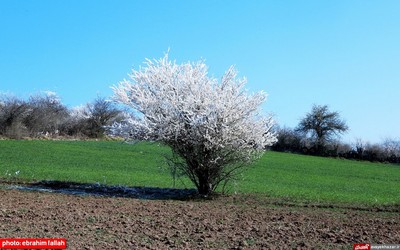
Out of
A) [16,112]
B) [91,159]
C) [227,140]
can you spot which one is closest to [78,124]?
[16,112]

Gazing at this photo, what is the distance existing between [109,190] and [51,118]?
4441 cm

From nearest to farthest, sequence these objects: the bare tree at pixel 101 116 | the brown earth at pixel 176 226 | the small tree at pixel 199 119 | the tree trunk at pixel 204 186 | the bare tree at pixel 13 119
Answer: the brown earth at pixel 176 226, the small tree at pixel 199 119, the tree trunk at pixel 204 186, the bare tree at pixel 13 119, the bare tree at pixel 101 116

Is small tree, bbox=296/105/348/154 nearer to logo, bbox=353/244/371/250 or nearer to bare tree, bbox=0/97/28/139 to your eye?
bare tree, bbox=0/97/28/139

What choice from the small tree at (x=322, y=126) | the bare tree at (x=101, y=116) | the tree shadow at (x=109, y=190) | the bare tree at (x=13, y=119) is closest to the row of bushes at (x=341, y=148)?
the small tree at (x=322, y=126)

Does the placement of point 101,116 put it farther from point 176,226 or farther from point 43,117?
point 176,226

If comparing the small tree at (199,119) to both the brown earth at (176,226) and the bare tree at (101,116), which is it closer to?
the brown earth at (176,226)

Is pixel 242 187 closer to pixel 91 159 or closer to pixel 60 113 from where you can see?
pixel 91 159

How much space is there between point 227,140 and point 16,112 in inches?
1658

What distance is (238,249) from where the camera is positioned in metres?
8.73

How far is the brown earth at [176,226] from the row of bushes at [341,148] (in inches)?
2271

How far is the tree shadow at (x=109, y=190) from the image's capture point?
18.2 meters

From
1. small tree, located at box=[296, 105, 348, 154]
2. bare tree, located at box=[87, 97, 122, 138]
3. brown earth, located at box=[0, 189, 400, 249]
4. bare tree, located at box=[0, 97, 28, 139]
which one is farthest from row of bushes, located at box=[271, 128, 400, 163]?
brown earth, located at box=[0, 189, 400, 249]

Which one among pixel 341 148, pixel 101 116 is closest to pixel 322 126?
pixel 341 148

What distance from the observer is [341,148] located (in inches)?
2840
